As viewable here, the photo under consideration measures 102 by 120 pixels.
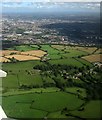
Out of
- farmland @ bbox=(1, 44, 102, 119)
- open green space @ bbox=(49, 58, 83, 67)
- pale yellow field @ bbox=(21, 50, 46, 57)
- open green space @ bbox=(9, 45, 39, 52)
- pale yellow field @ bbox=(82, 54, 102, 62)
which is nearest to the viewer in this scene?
farmland @ bbox=(1, 44, 102, 119)

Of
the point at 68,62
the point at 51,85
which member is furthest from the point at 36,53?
the point at 51,85

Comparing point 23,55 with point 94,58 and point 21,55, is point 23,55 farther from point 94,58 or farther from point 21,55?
point 94,58

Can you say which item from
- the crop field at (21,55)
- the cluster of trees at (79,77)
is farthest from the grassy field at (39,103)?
the crop field at (21,55)

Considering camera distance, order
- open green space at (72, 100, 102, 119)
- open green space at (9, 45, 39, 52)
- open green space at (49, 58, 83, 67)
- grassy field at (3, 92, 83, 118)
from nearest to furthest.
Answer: open green space at (72, 100, 102, 119) < grassy field at (3, 92, 83, 118) < open green space at (49, 58, 83, 67) < open green space at (9, 45, 39, 52)

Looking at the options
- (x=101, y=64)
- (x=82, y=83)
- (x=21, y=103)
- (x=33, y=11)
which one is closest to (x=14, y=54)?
(x=101, y=64)

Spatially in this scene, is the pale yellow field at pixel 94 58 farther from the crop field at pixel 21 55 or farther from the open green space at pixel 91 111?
the open green space at pixel 91 111

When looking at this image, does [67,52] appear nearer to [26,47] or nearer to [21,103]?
[26,47]

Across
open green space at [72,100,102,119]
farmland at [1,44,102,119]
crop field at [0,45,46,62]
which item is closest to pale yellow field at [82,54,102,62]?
farmland at [1,44,102,119]

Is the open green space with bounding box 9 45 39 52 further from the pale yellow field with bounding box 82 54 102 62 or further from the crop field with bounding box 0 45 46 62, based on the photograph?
the pale yellow field with bounding box 82 54 102 62
